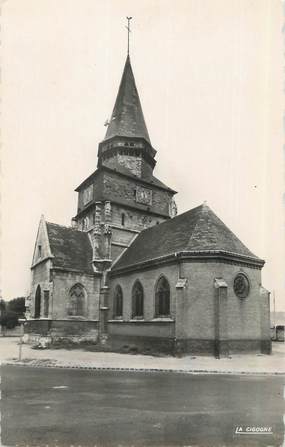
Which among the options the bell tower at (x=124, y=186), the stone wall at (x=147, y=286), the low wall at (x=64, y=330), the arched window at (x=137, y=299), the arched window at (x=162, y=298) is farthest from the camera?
the bell tower at (x=124, y=186)

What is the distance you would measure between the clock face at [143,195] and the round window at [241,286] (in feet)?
47.8

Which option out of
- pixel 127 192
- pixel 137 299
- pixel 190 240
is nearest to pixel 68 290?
pixel 137 299

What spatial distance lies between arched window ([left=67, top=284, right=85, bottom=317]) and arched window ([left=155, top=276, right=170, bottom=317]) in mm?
7847

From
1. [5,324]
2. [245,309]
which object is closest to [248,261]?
[245,309]

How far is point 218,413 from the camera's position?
877 cm

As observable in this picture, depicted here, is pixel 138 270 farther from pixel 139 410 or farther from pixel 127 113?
pixel 139 410

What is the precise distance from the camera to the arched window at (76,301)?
30.9 metres

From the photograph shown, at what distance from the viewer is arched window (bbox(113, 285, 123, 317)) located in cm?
3093

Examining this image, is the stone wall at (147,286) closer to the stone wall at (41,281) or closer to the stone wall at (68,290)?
the stone wall at (68,290)

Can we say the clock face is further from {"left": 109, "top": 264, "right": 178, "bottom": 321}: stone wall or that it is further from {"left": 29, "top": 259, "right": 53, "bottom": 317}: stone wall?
{"left": 29, "top": 259, "right": 53, "bottom": 317}: stone wall

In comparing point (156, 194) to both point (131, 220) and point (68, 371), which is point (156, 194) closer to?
point (131, 220)

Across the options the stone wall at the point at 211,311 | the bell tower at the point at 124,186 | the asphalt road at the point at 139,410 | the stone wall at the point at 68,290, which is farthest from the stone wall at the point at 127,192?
the asphalt road at the point at 139,410

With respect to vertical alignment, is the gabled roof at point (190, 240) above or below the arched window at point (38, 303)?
above

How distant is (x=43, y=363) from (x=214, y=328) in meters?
9.84
